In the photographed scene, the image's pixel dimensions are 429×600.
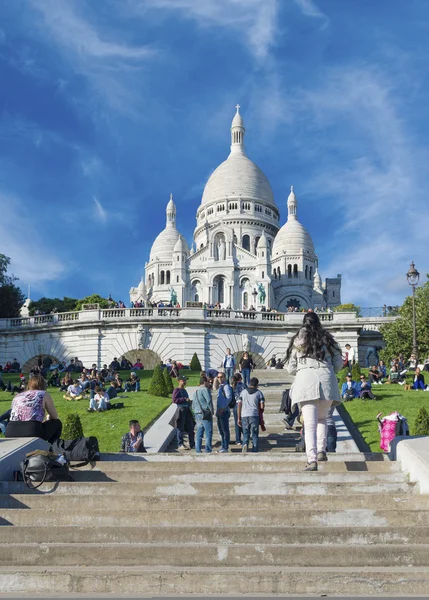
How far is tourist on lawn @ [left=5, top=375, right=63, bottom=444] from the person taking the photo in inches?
356

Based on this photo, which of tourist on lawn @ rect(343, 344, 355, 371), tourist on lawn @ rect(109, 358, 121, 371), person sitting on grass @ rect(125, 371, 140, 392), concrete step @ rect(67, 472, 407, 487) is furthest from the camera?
tourist on lawn @ rect(109, 358, 121, 371)

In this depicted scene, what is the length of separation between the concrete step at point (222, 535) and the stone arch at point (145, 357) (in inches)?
1137

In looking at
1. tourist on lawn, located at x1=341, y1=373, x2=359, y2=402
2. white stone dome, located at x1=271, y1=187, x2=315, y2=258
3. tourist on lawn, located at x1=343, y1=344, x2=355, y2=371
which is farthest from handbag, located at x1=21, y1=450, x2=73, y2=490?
white stone dome, located at x1=271, y1=187, x2=315, y2=258

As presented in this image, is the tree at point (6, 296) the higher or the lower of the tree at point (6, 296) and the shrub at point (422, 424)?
the higher

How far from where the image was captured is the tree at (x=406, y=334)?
37.2 m

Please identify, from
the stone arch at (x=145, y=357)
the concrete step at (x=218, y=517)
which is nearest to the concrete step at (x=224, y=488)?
the concrete step at (x=218, y=517)

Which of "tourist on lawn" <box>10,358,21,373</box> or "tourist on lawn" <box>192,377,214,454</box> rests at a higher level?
"tourist on lawn" <box>10,358,21,373</box>

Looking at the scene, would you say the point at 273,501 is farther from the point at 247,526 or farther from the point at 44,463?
the point at 44,463

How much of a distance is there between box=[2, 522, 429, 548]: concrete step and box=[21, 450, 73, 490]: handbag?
124 cm

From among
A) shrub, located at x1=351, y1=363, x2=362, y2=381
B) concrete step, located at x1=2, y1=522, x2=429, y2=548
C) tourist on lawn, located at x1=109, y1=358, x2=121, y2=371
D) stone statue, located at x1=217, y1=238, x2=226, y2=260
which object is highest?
stone statue, located at x1=217, y1=238, x2=226, y2=260

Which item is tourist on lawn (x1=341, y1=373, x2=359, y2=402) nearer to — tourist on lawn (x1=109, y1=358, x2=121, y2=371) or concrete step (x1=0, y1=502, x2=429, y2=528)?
concrete step (x1=0, y1=502, x2=429, y2=528)

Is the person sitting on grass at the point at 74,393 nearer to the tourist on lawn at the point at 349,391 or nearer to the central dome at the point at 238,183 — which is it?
the tourist on lawn at the point at 349,391

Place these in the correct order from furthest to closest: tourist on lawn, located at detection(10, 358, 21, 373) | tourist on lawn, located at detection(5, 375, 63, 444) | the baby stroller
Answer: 1. tourist on lawn, located at detection(10, 358, 21, 373)
2. the baby stroller
3. tourist on lawn, located at detection(5, 375, 63, 444)

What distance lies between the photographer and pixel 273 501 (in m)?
7.04
